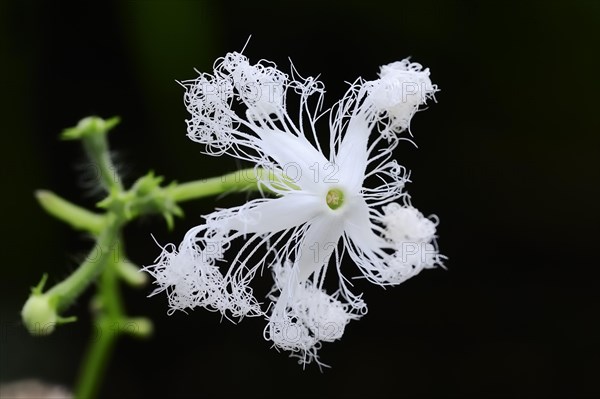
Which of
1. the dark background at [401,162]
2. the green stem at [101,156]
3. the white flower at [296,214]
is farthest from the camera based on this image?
the dark background at [401,162]

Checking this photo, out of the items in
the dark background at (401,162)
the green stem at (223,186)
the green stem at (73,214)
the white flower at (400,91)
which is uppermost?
the dark background at (401,162)

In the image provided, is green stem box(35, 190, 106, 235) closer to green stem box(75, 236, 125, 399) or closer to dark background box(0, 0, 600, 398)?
green stem box(75, 236, 125, 399)

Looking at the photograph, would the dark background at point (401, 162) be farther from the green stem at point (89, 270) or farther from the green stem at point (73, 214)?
the green stem at point (89, 270)

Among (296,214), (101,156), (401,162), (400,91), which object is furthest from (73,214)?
(401,162)

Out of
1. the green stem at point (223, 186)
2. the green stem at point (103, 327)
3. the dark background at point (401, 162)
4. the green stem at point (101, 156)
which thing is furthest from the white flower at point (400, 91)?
the dark background at point (401, 162)

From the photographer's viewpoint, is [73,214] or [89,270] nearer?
[89,270]

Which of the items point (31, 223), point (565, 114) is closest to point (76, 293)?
point (31, 223)

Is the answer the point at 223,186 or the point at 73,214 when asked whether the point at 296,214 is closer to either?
the point at 223,186
